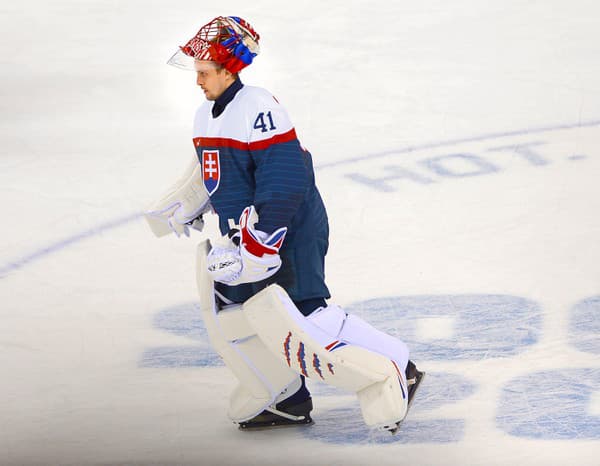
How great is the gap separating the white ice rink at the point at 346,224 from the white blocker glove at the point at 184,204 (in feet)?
1.72

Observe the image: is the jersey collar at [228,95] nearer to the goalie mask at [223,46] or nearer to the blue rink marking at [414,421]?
the goalie mask at [223,46]

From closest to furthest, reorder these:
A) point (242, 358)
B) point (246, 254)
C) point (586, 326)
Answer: point (246, 254)
point (242, 358)
point (586, 326)

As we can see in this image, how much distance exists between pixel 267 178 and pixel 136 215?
2.13 m

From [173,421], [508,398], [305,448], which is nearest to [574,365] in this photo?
[508,398]

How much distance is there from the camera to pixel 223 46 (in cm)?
278

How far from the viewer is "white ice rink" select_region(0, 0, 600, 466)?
3.10 meters

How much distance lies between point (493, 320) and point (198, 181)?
115 centimetres

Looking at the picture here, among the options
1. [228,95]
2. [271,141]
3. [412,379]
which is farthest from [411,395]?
A: [228,95]

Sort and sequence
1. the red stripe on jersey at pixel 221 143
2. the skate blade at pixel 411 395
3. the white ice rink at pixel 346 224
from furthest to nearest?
1. the white ice rink at pixel 346 224
2. the skate blade at pixel 411 395
3. the red stripe on jersey at pixel 221 143

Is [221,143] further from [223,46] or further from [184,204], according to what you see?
[184,204]

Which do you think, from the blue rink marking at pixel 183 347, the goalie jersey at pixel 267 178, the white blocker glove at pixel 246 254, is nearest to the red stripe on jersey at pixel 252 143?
the goalie jersey at pixel 267 178

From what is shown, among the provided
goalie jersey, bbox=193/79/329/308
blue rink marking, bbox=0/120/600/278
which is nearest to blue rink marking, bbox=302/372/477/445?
goalie jersey, bbox=193/79/329/308

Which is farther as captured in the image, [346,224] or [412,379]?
[346,224]

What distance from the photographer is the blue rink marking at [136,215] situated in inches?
173
